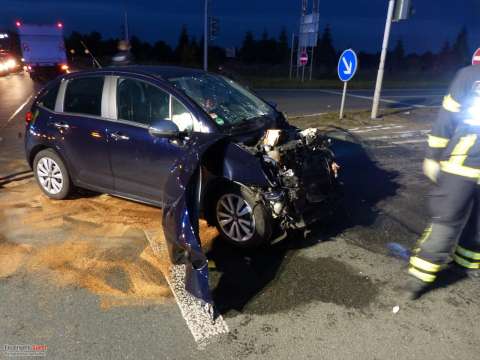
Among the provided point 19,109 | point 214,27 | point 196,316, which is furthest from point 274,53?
point 196,316

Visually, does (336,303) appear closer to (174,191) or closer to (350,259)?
(350,259)

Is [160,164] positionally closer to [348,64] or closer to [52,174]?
[52,174]

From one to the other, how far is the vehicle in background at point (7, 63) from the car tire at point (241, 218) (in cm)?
2900

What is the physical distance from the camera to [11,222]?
4582mm

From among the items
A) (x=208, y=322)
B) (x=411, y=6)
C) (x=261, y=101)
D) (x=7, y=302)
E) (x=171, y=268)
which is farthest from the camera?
(x=411, y=6)

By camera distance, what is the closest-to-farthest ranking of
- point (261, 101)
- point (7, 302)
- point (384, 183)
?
point (7, 302) → point (261, 101) → point (384, 183)

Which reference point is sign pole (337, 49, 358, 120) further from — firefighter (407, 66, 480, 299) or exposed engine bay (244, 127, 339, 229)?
firefighter (407, 66, 480, 299)

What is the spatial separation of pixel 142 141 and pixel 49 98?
1843 millimetres

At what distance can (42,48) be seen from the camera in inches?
861

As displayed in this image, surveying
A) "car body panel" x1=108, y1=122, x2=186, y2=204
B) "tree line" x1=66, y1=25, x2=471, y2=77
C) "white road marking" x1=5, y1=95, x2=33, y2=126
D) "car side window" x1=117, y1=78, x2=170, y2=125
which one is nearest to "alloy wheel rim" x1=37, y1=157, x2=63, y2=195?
"car body panel" x1=108, y1=122, x2=186, y2=204

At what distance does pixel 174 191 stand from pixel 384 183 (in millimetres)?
3848

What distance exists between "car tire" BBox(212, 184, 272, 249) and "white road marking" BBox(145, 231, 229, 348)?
702 millimetres

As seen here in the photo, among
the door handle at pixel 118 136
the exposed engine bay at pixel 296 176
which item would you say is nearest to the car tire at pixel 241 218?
the exposed engine bay at pixel 296 176

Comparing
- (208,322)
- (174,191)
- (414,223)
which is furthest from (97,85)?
(414,223)
